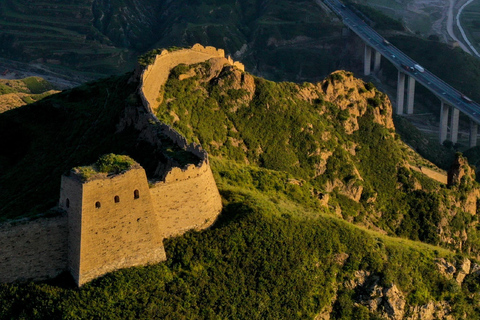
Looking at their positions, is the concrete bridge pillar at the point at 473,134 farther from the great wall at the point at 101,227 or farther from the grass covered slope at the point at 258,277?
the great wall at the point at 101,227

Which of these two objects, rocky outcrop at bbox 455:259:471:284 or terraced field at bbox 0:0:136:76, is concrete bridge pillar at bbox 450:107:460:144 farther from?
rocky outcrop at bbox 455:259:471:284

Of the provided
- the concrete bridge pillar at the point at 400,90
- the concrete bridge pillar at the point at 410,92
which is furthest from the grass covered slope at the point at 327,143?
the concrete bridge pillar at the point at 400,90

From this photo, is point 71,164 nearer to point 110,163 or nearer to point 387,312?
point 110,163

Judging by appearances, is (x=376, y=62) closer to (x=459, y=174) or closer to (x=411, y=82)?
(x=411, y=82)

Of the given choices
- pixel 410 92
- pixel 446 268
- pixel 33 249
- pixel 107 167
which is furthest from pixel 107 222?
pixel 410 92

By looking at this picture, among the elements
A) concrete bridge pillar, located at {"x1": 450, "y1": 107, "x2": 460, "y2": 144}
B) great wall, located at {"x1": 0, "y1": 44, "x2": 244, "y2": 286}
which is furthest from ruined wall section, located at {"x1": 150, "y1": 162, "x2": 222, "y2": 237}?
concrete bridge pillar, located at {"x1": 450, "y1": 107, "x2": 460, "y2": 144}

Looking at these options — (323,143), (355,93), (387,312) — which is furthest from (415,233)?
(387,312)
